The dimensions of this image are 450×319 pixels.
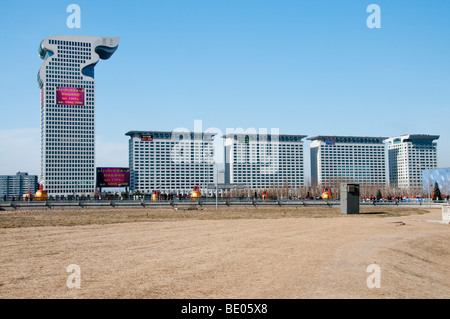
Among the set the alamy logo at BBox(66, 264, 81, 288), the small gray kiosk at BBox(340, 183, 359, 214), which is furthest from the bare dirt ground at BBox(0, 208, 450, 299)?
the small gray kiosk at BBox(340, 183, 359, 214)

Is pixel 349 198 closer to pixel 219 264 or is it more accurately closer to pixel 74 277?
pixel 219 264

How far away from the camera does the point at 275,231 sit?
22500 mm

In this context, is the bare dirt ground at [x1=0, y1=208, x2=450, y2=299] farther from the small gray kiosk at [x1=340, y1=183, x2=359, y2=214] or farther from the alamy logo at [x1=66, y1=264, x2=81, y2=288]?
the small gray kiosk at [x1=340, y1=183, x2=359, y2=214]

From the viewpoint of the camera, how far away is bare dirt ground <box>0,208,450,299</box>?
9.64m

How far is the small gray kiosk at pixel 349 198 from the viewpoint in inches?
1623

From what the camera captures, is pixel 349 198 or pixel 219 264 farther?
pixel 349 198

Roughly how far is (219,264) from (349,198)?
1212 inches

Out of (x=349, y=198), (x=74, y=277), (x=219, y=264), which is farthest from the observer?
(x=349, y=198)

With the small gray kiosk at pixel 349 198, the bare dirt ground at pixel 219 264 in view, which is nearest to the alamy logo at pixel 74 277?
the bare dirt ground at pixel 219 264

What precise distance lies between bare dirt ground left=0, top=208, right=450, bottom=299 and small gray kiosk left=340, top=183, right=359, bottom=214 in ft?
65.1

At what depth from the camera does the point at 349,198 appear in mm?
41281

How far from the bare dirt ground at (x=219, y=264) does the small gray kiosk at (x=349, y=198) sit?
1984cm

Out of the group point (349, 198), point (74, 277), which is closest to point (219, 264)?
point (74, 277)
